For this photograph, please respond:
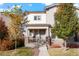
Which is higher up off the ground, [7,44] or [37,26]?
[37,26]

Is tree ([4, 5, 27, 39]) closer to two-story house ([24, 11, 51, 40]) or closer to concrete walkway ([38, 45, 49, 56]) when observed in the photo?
A: two-story house ([24, 11, 51, 40])

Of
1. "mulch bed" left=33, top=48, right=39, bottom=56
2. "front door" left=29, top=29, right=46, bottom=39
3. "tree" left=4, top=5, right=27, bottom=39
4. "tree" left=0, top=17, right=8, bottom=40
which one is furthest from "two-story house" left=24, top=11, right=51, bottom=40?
"tree" left=0, top=17, right=8, bottom=40

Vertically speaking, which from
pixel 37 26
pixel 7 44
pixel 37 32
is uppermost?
pixel 37 26

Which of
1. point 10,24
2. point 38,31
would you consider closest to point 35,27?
point 38,31

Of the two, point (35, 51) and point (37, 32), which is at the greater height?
point (37, 32)

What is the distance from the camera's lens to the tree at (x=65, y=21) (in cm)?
536

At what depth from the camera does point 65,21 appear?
5.37 m

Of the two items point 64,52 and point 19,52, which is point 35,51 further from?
point 64,52

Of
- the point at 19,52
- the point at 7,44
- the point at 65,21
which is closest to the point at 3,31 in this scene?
the point at 7,44

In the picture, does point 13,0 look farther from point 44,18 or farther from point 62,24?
point 62,24

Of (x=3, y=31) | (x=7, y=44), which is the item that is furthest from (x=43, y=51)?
(x=3, y=31)

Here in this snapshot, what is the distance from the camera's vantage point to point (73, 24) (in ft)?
17.5

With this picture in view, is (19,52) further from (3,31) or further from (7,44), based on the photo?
(3,31)

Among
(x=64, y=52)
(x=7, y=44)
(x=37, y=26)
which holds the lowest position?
(x=64, y=52)
